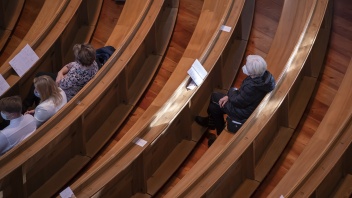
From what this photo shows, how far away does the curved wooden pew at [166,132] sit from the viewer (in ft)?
4.32

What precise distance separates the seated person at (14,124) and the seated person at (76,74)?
6.4 inches

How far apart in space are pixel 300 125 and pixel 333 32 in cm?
30

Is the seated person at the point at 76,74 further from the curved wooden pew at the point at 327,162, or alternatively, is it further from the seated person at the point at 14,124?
the curved wooden pew at the point at 327,162

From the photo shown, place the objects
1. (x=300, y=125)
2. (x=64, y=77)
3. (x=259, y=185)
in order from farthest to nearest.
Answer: (x=64, y=77) < (x=300, y=125) < (x=259, y=185)

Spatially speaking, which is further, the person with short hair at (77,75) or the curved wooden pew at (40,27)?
the curved wooden pew at (40,27)

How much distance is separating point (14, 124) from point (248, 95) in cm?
51

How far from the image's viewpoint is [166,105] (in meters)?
1.46

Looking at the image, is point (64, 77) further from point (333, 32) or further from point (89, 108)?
point (333, 32)

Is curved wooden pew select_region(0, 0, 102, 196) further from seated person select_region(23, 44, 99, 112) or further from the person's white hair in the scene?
the person's white hair

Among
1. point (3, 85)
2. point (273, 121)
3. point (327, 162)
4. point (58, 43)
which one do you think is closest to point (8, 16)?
point (58, 43)

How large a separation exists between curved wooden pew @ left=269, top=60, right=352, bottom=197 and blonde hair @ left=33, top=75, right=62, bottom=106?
21.5 inches

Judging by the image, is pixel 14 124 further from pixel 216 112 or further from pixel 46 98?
pixel 216 112

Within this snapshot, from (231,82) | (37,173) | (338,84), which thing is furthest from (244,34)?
(37,173)

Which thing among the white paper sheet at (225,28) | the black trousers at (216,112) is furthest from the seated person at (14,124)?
the white paper sheet at (225,28)
